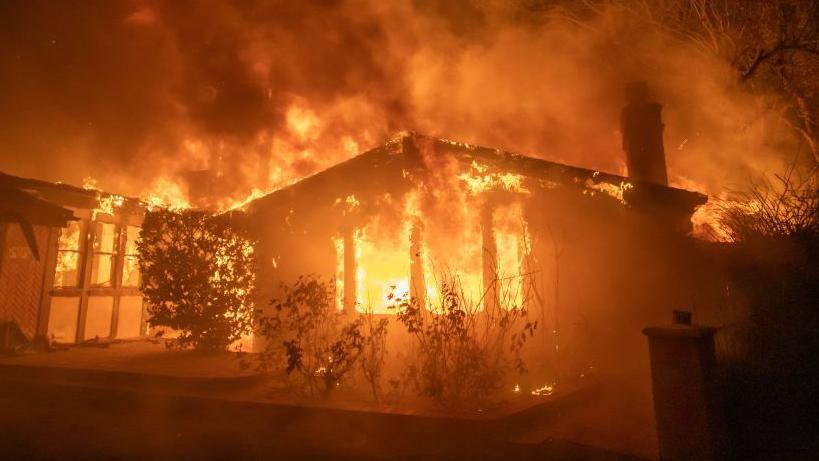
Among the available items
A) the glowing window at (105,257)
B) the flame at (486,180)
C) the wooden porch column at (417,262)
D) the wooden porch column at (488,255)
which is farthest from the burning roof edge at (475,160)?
the glowing window at (105,257)

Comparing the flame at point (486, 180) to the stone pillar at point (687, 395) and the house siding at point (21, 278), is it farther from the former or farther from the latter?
the house siding at point (21, 278)

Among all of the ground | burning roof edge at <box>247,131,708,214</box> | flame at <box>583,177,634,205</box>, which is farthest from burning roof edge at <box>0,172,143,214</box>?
flame at <box>583,177,634,205</box>

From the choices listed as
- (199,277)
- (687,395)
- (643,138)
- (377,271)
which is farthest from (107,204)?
(643,138)

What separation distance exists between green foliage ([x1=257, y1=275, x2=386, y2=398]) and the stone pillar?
3.44 meters

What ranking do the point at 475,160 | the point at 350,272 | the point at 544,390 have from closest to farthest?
the point at 544,390
the point at 475,160
the point at 350,272

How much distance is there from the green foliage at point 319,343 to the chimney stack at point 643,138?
972cm

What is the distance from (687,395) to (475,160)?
4.92 meters

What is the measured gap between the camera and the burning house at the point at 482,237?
855 cm

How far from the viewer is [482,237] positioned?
875cm

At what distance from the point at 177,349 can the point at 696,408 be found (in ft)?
31.4

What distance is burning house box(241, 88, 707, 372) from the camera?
855cm

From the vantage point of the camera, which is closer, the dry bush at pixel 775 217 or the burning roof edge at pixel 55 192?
the dry bush at pixel 775 217

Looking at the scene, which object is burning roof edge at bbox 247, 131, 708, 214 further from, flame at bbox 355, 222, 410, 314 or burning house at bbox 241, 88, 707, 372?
flame at bbox 355, 222, 410, 314

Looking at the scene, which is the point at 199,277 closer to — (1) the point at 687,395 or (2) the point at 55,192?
(2) the point at 55,192
